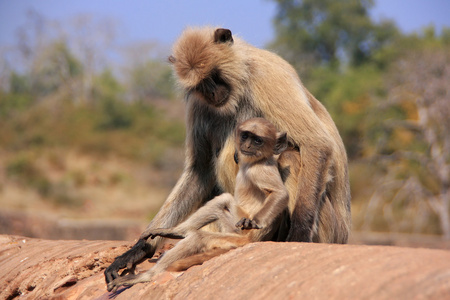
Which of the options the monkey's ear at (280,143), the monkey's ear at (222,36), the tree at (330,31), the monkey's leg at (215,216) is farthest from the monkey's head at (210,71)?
the tree at (330,31)

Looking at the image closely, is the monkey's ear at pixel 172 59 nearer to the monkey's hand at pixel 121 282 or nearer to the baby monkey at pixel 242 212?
the baby monkey at pixel 242 212

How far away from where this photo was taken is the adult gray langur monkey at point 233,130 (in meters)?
5.08

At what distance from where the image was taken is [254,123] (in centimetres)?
491

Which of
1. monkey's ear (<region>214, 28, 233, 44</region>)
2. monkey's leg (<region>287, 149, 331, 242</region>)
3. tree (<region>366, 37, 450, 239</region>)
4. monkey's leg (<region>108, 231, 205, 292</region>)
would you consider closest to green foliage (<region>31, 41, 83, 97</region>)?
tree (<region>366, 37, 450, 239</region>)

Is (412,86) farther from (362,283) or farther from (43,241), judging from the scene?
(362,283)

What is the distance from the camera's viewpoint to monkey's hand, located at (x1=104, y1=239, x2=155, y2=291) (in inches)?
188

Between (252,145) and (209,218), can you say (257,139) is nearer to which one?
(252,145)

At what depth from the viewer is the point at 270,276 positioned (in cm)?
355

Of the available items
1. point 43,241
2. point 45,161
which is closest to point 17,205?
point 45,161

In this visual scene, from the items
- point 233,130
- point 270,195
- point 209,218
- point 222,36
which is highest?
point 222,36

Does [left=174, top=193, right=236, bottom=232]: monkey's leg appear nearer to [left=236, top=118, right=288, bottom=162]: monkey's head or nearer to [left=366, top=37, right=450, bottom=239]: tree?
[left=236, top=118, right=288, bottom=162]: monkey's head

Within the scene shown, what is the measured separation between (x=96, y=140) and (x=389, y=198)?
21015 millimetres

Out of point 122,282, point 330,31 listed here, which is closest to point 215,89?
point 122,282

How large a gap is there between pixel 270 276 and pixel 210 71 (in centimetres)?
248
